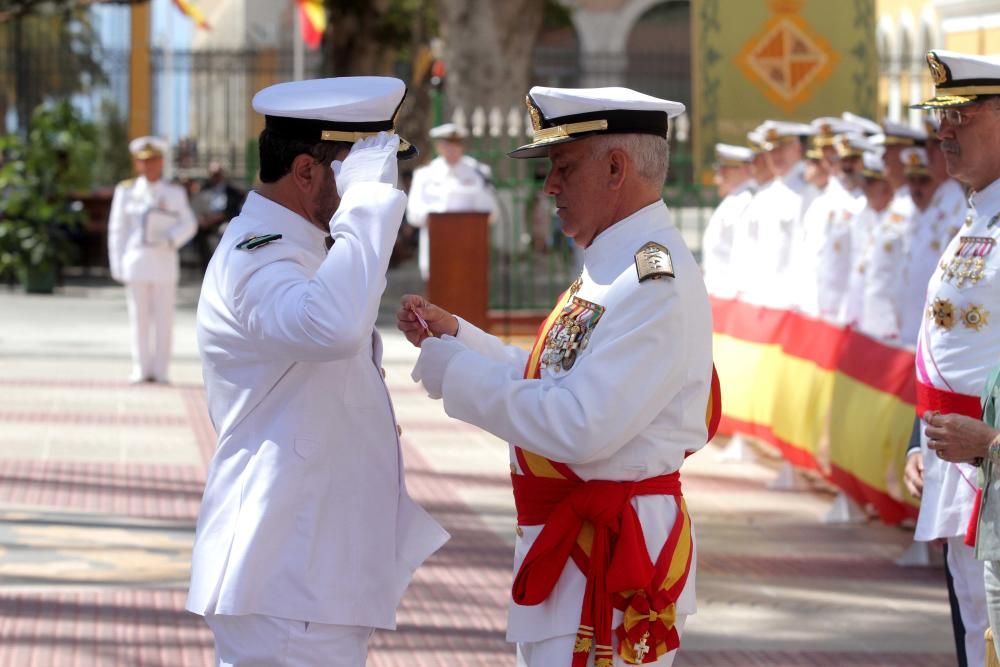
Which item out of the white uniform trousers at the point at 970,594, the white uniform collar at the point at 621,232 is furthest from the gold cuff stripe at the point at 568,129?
the white uniform trousers at the point at 970,594

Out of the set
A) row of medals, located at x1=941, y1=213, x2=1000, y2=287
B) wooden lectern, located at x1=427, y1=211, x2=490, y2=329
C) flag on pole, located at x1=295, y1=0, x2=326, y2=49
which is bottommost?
wooden lectern, located at x1=427, y1=211, x2=490, y2=329

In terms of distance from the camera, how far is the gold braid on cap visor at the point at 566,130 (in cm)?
351

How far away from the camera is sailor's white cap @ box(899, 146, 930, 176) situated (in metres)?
10.6

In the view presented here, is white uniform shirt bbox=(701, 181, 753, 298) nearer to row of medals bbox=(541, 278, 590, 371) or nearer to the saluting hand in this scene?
the saluting hand

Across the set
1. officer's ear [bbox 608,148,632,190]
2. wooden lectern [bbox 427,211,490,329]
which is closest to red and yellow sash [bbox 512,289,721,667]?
officer's ear [bbox 608,148,632,190]

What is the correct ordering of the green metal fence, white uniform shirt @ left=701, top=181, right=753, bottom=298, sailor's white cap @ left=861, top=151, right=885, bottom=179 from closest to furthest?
sailor's white cap @ left=861, top=151, right=885, bottom=179 → white uniform shirt @ left=701, top=181, right=753, bottom=298 → the green metal fence

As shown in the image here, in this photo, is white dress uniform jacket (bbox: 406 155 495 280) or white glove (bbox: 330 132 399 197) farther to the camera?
white dress uniform jacket (bbox: 406 155 495 280)

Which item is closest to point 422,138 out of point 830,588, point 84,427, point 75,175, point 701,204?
point 75,175

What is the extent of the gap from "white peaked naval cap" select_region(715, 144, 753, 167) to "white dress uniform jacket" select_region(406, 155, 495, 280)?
137 inches

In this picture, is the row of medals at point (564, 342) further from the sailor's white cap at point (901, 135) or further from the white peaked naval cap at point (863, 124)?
the white peaked naval cap at point (863, 124)

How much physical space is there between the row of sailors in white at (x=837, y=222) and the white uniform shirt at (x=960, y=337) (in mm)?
5331

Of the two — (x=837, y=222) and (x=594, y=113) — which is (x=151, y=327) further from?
(x=594, y=113)

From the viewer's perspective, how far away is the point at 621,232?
11.7ft

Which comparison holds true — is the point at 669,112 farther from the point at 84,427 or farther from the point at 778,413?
the point at 84,427
